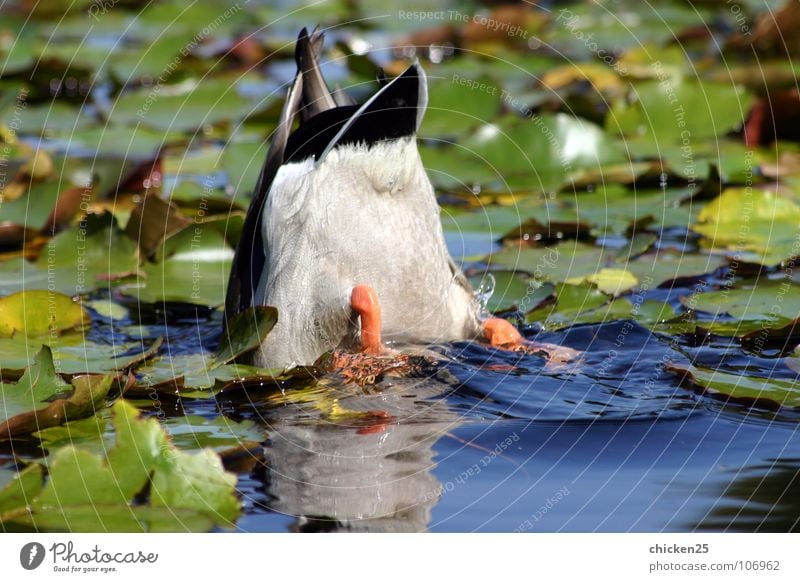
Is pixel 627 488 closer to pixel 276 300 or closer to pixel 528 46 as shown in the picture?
pixel 276 300

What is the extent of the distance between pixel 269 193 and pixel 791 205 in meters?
2.80

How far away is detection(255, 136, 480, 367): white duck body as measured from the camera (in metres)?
4.41

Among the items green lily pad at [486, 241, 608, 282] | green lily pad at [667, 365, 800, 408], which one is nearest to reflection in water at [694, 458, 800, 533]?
green lily pad at [667, 365, 800, 408]

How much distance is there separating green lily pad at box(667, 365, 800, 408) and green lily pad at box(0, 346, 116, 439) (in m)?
2.07

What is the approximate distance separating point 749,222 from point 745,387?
199 centimetres

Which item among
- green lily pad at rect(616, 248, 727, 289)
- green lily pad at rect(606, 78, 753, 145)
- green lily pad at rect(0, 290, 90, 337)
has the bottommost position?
green lily pad at rect(0, 290, 90, 337)

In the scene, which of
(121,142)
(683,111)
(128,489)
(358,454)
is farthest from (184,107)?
(128,489)

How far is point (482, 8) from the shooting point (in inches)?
400

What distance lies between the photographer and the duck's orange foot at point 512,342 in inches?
185

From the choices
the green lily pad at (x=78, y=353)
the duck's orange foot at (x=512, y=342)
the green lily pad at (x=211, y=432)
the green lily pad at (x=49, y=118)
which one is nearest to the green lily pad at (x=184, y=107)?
the green lily pad at (x=49, y=118)

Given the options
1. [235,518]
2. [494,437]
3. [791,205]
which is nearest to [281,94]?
[791,205]

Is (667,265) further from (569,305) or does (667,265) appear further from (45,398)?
(45,398)

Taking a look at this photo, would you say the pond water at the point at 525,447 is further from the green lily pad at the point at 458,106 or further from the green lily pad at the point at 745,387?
the green lily pad at the point at 458,106

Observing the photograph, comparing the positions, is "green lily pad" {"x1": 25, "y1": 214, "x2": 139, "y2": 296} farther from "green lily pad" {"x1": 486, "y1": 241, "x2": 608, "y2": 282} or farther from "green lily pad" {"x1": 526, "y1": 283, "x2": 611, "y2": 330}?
"green lily pad" {"x1": 526, "y1": 283, "x2": 611, "y2": 330}
